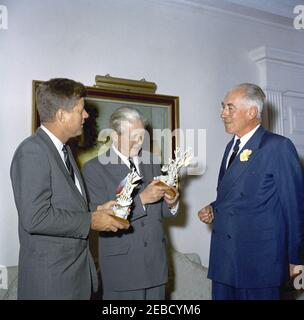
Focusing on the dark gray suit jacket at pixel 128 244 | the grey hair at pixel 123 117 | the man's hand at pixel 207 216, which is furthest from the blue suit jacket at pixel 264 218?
the grey hair at pixel 123 117

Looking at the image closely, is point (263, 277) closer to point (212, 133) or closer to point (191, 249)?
point (191, 249)

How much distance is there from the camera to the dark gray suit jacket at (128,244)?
195 centimetres

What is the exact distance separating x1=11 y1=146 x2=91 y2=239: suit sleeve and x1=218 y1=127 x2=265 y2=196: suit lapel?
89cm

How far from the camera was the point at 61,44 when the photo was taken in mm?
2723

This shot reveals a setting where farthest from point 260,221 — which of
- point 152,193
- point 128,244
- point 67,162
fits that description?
point 67,162

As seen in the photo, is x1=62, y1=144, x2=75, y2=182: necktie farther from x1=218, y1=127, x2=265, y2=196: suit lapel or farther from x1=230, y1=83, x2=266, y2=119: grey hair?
x1=230, y1=83, x2=266, y2=119: grey hair

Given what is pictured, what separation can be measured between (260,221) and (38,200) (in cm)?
112

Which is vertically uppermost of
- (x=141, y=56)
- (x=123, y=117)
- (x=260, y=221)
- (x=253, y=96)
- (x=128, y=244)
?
(x=141, y=56)

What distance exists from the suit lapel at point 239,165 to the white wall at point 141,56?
1115 mm

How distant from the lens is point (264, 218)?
6.49 ft

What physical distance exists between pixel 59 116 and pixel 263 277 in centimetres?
128

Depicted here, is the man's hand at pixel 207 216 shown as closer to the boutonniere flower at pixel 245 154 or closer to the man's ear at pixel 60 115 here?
the boutonniere flower at pixel 245 154

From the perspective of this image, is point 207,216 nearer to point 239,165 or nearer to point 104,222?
point 239,165

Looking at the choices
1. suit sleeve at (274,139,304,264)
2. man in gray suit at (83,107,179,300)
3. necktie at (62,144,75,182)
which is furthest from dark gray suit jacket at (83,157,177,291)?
suit sleeve at (274,139,304,264)
